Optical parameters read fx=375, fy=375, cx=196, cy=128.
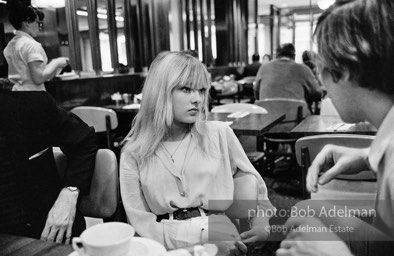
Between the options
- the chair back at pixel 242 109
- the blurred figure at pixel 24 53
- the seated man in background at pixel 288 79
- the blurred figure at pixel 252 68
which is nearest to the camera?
the blurred figure at pixel 24 53

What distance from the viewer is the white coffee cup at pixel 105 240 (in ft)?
2.41

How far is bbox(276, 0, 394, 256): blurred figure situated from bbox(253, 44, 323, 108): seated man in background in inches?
147

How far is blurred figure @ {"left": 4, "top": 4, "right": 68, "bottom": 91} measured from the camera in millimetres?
3209

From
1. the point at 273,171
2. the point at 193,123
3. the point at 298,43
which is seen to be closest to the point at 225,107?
the point at 273,171

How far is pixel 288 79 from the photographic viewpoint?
→ 175 inches

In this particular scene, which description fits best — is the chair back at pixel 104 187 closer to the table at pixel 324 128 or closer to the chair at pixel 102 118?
the table at pixel 324 128

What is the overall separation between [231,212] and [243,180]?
14cm

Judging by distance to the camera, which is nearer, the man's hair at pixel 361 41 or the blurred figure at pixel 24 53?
the man's hair at pixel 361 41

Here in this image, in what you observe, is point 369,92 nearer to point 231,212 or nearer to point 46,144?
point 231,212

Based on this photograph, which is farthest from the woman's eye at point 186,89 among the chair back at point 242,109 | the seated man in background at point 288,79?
the seated man in background at point 288,79

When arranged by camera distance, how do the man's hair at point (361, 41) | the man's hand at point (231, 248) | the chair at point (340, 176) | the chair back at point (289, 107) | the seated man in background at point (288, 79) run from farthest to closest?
1. the seated man in background at point (288, 79)
2. the chair back at point (289, 107)
3. the chair at point (340, 176)
4. the man's hand at point (231, 248)
5. the man's hair at point (361, 41)

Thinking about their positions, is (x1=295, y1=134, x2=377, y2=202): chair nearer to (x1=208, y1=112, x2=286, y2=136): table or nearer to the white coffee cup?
(x1=208, y1=112, x2=286, y2=136): table

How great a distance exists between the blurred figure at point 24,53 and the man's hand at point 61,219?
2126 millimetres

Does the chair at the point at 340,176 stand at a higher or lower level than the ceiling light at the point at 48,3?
lower
